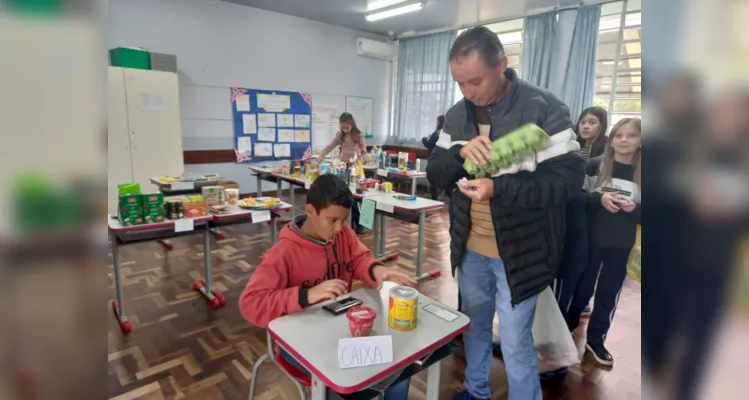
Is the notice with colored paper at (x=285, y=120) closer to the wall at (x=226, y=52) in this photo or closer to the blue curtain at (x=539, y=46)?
the wall at (x=226, y=52)

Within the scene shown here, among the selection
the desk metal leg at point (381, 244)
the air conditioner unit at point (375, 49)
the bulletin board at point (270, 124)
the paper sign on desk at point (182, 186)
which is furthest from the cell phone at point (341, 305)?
the air conditioner unit at point (375, 49)

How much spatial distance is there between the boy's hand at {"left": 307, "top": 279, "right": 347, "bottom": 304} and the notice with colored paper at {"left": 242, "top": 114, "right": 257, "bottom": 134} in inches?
218

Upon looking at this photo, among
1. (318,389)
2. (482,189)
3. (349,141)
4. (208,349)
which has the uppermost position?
(349,141)

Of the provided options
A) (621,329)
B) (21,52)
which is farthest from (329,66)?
(21,52)

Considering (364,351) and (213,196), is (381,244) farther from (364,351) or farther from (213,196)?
(364,351)

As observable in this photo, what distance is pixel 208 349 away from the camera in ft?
7.50

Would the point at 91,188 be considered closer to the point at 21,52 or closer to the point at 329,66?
the point at 21,52

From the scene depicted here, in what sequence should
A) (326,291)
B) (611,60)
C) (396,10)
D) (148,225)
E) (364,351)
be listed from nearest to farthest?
(364,351)
(326,291)
(148,225)
(611,60)
(396,10)

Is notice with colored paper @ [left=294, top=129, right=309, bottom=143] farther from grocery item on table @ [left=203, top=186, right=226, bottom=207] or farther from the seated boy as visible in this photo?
the seated boy

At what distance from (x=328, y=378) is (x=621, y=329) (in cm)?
238

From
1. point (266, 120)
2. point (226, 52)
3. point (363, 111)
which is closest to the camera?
point (226, 52)

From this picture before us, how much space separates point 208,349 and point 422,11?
564 centimetres

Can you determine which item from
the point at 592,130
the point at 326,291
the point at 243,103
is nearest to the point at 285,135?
the point at 243,103

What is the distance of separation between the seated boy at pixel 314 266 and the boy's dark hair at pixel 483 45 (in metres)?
0.64
